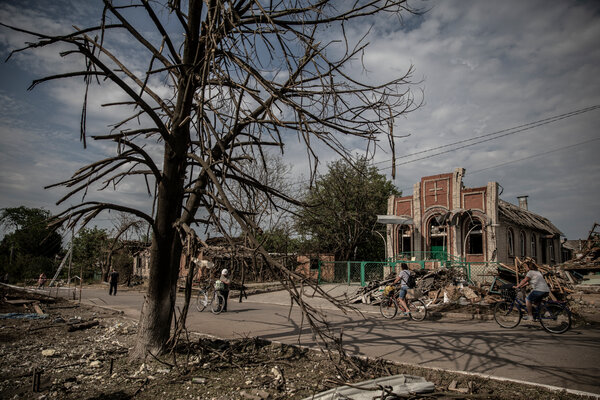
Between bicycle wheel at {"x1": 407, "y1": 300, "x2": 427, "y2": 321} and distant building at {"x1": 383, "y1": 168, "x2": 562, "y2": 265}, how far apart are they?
41.0 feet


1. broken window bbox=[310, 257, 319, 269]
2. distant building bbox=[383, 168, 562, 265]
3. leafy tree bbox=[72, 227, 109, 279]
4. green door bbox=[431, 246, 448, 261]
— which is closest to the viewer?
distant building bbox=[383, 168, 562, 265]

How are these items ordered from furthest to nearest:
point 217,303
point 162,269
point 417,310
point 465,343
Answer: point 217,303
point 417,310
point 465,343
point 162,269

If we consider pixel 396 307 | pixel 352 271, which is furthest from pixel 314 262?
pixel 396 307

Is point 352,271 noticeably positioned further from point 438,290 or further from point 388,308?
point 388,308

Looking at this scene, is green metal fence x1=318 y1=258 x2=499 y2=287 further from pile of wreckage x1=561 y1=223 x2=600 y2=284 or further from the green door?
pile of wreckage x1=561 y1=223 x2=600 y2=284

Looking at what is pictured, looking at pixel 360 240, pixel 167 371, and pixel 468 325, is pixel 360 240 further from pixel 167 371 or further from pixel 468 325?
pixel 167 371

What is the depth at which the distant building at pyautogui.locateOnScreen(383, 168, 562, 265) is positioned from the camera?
24.2m

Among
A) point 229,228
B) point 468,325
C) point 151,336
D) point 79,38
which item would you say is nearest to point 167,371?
point 151,336

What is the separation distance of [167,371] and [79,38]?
16.8 ft

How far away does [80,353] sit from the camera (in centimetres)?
676

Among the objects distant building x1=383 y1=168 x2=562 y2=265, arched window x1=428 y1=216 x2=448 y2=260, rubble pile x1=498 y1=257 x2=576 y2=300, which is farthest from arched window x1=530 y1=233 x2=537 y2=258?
rubble pile x1=498 y1=257 x2=576 y2=300

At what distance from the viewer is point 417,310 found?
11844 mm

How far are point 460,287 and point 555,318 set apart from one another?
18.2ft

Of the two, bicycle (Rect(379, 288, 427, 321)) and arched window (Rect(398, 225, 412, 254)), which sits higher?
arched window (Rect(398, 225, 412, 254))
